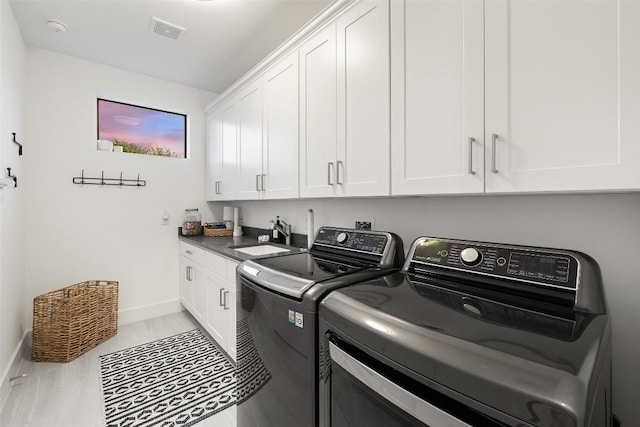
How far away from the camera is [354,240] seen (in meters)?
1.57

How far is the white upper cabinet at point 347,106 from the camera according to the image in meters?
1.41

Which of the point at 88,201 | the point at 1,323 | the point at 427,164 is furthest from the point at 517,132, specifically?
the point at 88,201

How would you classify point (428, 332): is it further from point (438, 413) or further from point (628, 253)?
point (628, 253)

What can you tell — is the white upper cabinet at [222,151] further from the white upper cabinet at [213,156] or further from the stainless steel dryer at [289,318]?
the stainless steel dryer at [289,318]

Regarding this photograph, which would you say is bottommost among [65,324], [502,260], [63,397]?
[63,397]

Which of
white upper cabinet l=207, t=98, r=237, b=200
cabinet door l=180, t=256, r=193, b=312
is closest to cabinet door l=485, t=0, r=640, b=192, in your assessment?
white upper cabinet l=207, t=98, r=237, b=200

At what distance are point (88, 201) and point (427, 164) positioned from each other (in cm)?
328

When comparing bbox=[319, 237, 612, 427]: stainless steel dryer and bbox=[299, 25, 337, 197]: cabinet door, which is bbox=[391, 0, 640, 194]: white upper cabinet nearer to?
bbox=[319, 237, 612, 427]: stainless steel dryer

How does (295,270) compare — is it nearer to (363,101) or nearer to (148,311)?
(363,101)

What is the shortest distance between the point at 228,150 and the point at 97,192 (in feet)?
4.66

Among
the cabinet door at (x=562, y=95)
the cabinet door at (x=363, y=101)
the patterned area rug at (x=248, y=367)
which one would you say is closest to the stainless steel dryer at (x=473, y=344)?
the cabinet door at (x=562, y=95)

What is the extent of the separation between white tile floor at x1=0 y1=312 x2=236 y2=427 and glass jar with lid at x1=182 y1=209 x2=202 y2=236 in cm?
123

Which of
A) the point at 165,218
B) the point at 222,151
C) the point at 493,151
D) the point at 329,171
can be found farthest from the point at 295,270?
the point at 165,218

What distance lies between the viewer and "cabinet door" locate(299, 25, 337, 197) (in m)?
1.69
